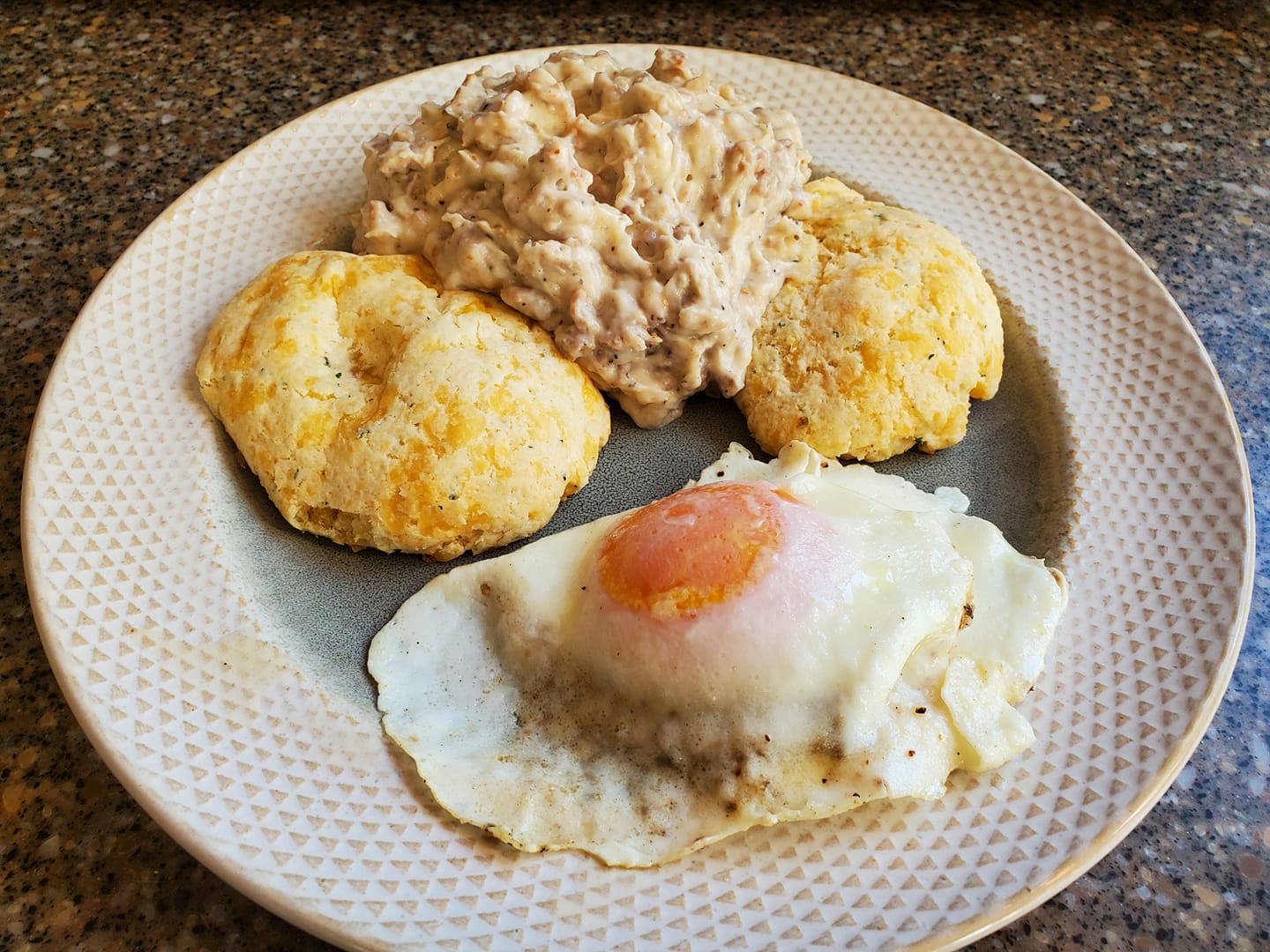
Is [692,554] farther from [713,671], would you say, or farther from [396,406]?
[396,406]

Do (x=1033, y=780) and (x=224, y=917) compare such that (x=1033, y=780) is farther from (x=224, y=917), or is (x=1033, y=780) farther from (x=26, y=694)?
(x=26, y=694)

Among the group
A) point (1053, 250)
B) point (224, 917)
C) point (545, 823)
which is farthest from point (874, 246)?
point (224, 917)

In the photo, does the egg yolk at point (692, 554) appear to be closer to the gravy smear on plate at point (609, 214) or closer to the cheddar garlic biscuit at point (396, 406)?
the cheddar garlic biscuit at point (396, 406)

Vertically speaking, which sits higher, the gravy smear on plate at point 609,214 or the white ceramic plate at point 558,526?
the gravy smear on plate at point 609,214

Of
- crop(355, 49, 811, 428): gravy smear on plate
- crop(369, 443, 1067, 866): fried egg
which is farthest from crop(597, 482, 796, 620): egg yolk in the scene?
crop(355, 49, 811, 428): gravy smear on plate

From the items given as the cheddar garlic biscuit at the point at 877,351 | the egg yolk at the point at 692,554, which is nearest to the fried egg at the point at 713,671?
the egg yolk at the point at 692,554

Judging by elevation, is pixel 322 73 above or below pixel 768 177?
below
